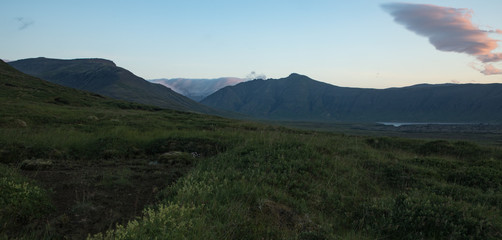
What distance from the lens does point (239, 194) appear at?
7.17 meters

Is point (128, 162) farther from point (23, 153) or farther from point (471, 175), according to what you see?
point (471, 175)

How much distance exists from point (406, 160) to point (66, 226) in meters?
12.7

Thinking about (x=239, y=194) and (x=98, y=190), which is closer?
(x=239, y=194)

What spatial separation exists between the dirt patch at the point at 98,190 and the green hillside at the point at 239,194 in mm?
30

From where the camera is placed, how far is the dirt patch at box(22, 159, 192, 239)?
5.94 meters

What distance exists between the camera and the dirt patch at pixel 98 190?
5941 millimetres

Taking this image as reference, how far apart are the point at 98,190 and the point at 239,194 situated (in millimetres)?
3968

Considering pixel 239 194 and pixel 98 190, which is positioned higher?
pixel 239 194

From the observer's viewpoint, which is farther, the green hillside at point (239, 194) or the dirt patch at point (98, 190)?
the dirt patch at point (98, 190)

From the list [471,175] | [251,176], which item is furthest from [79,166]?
[471,175]

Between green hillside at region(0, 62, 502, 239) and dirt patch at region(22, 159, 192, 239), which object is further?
dirt patch at region(22, 159, 192, 239)

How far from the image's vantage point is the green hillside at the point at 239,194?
18.9 feet

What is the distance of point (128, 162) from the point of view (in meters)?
11.7

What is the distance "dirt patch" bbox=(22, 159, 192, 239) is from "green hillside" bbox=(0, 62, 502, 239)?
0.03 m
